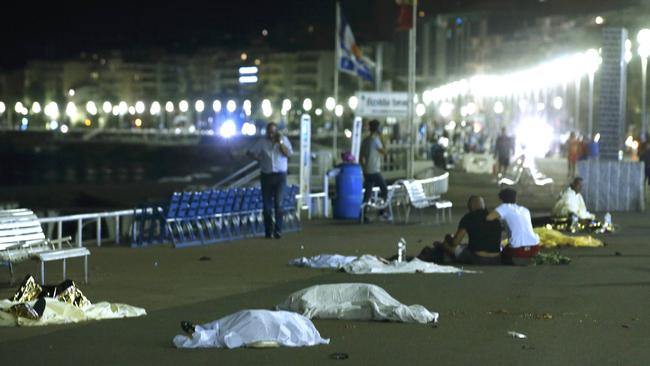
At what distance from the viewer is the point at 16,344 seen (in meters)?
10.2

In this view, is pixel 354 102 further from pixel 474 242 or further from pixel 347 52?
pixel 474 242

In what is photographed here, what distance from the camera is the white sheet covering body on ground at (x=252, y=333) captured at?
33.0ft

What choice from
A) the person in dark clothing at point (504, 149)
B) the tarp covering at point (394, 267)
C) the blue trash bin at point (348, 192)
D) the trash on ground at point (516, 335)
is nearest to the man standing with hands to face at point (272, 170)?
the blue trash bin at point (348, 192)

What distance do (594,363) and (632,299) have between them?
150 inches

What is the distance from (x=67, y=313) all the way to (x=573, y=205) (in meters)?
12.6

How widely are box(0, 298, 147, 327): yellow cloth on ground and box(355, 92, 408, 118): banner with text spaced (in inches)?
652

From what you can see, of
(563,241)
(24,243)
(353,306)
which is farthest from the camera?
(563,241)

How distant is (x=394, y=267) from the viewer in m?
15.7

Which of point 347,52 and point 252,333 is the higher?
point 347,52

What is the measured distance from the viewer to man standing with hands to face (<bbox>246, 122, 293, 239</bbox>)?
820 inches

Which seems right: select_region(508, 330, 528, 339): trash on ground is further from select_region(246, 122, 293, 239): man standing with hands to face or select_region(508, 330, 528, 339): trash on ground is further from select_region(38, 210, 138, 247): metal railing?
select_region(246, 122, 293, 239): man standing with hands to face

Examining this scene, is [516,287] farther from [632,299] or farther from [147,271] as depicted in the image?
[147,271]

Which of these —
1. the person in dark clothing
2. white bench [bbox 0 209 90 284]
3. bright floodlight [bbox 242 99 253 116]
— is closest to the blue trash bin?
white bench [bbox 0 209 90 284]

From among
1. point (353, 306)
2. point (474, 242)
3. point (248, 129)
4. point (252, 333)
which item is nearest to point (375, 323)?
point (353, 306)
